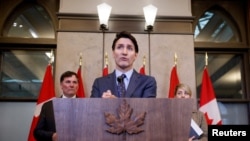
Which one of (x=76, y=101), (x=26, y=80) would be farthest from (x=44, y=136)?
(x=26, y=80)

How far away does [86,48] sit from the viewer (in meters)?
4.40

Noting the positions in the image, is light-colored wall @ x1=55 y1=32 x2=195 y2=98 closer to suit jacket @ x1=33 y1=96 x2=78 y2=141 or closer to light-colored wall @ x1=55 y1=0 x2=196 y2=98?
light-colored wall @ x1=55 y1=0 x2=196 y2=98

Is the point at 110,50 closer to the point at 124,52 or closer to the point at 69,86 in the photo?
the point at 69,86

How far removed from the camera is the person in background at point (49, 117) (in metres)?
2.86

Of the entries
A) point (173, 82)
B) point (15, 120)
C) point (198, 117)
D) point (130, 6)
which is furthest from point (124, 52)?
point (15, 120)

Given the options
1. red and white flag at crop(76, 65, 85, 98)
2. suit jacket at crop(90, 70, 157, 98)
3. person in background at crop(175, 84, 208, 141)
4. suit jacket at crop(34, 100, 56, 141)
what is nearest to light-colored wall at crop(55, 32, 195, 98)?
red and white flag at crop(76, 65, 85, 98)

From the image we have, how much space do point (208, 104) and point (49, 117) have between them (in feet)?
7.07

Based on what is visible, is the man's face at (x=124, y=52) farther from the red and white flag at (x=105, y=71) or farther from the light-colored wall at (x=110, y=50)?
the light-colored wall at (x=110, y=50)

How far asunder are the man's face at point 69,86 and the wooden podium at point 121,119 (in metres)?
1.80

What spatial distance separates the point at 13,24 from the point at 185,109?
13.4 ft

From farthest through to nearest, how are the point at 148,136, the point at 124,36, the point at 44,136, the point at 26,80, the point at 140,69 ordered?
the point at 26,80 → the point at 140,69 → the point at 44,136 → the point at 124,36 → the point at 148,136

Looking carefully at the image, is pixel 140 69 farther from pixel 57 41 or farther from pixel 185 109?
pixel 185 109

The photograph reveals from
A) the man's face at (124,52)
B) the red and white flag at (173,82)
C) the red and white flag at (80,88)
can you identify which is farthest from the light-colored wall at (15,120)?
the man's face at (124,52)

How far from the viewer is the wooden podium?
1.33 meters
